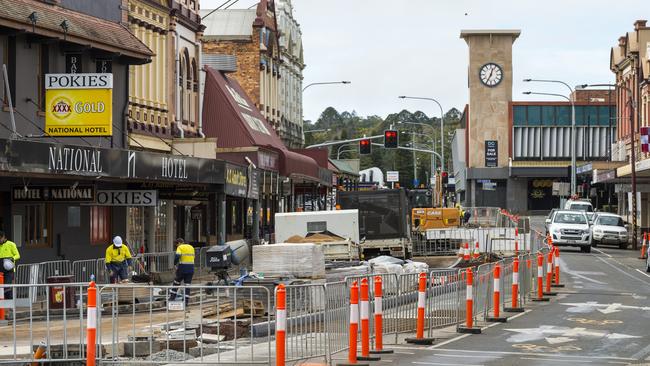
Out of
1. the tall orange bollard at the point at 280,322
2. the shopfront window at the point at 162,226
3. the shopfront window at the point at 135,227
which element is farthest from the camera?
the shopfront window at the point at 162,226

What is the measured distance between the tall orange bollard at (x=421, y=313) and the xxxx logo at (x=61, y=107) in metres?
14.4

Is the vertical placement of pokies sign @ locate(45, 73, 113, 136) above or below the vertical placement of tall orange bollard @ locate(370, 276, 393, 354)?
above

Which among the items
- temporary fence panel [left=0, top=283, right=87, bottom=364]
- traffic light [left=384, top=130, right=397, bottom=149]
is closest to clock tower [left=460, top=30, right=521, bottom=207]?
traffic light [left=384, top=130, right=397, bottom=149]

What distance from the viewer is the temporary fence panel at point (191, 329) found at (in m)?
15.4

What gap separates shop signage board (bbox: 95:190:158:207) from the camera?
115ft

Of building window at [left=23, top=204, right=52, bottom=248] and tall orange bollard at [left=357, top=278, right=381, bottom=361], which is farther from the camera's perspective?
building window at [left=23, top=204, right=52, bottom=248]

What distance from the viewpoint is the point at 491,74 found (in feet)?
381

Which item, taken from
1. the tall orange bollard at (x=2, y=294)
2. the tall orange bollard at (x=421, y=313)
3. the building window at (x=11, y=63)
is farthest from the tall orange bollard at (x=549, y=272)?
the building window at (x=11, y=63)

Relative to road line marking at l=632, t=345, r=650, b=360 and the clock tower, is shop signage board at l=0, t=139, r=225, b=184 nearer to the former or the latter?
road line marking at l=632, t=345, r=650, b=360

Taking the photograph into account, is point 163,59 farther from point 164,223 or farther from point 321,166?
point 321,166

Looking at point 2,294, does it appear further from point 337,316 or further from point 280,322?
point 280,322

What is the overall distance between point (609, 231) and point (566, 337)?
38.5m

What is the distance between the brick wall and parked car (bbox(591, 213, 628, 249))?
17581 millimetres

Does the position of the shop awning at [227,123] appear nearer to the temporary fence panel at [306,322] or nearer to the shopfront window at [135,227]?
the shopfront window at [135,227]
